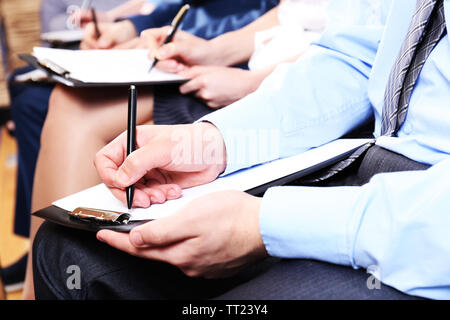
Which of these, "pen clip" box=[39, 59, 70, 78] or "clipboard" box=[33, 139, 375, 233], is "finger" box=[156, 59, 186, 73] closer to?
"pen clip" box=[39, 59, 70, 78]

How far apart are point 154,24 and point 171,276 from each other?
0.71 m

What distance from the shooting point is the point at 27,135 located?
108 centimetres

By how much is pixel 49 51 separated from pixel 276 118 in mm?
413

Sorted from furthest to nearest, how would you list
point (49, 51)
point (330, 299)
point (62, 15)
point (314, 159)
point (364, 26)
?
1. point (62, 15)
2. point (49, 51)
3. point (364, 26)
4. point (314, 159)
5. point (330, 299)

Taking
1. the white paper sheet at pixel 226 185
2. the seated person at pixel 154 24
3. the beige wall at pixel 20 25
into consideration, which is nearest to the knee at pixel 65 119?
the seated person at pixel 154 24

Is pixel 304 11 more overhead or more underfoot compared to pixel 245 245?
more overhead

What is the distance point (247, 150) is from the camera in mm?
570

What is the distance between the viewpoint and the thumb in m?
0.49

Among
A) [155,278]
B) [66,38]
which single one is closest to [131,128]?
[155,278]

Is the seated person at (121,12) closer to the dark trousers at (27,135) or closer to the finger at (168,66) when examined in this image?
the dark trousers at (27,135)

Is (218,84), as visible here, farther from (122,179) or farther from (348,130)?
(122,179)

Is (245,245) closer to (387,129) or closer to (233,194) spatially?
(233,194)

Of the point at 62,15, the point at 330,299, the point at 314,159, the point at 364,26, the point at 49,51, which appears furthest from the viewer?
the point at 62,15

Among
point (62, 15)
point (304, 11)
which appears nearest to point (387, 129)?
point (304, 11)
